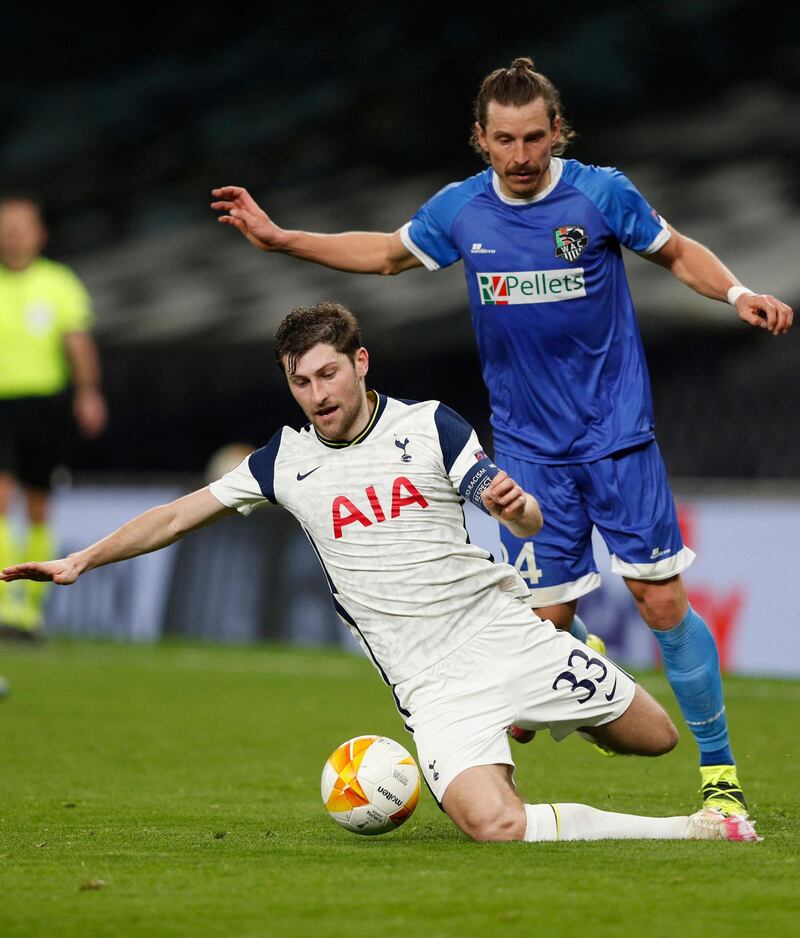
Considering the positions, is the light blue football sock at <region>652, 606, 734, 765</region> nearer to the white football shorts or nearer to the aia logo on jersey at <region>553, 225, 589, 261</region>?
the white football shorts

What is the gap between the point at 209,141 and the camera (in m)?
19.2

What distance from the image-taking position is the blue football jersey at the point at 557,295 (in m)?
5.19

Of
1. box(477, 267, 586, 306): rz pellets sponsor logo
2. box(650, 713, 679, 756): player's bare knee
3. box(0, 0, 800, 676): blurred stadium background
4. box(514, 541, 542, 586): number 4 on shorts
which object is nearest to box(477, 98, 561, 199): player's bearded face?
box(477, 267, 586, 306): rz pellets sponsor logo

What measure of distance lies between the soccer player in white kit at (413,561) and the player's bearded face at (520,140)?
72 centimetres

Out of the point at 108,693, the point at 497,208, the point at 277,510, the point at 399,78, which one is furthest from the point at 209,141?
the point at 497,208

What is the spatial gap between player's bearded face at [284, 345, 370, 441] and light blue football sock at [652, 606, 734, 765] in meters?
1.25

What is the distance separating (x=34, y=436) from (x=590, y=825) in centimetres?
694

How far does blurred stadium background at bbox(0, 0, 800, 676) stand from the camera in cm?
1180

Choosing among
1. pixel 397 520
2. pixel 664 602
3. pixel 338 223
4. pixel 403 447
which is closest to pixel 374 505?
pixel 397 520

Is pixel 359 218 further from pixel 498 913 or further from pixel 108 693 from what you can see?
pixel 498 913

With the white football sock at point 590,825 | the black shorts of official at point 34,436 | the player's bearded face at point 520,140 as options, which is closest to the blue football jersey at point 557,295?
the player's bearded face at point 520,140

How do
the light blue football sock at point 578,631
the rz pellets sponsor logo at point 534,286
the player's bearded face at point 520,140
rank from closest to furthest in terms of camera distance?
the player's bearded face at point 520,140 → the rz pellets sponsor logo at point 534,286 → the light blue football sock at point 578,631

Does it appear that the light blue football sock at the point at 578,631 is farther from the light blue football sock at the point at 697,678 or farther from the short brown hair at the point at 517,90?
the short brown hair at the point at 517,90

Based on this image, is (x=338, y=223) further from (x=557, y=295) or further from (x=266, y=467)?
(x=266, y=467)
